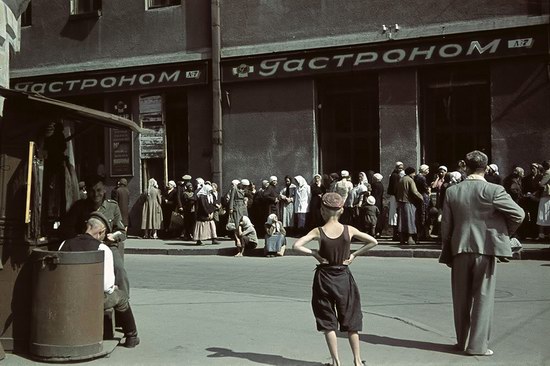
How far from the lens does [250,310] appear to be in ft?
30.2

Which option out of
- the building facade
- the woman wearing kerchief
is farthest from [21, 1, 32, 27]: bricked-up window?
the woman wearing kerchief

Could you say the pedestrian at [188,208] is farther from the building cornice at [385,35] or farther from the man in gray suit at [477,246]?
the man in gray suit at [477,246]

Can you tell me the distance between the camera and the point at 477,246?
6.78 meters

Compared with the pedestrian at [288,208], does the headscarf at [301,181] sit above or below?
above

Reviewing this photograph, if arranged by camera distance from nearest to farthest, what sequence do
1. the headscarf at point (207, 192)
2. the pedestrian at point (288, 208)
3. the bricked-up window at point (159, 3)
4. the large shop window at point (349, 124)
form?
the headscarf at point (207, 192)
the pedestrian at point (288, 208)
the large shop window at point (349, 124)
the bricked-up window at point (159, 3)

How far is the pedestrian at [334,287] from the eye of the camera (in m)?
6.13

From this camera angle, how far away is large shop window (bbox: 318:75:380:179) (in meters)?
20.3

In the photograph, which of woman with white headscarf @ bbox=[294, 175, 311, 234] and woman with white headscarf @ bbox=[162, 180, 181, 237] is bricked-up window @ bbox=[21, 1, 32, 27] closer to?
woman with white headscarf @ bbox=[162, 180, 181, 237]

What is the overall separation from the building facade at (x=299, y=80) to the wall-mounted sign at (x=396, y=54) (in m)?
0.03

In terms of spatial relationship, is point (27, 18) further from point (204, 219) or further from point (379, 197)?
point (379, 197)

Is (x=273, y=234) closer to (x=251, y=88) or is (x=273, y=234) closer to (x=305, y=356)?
(x=251, y=88)

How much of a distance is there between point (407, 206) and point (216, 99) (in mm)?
7244

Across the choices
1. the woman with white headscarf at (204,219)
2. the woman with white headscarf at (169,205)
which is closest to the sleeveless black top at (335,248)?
the woman with white headscarf at (204,219)

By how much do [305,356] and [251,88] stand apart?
15.2 meters
